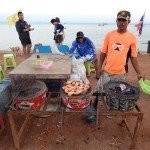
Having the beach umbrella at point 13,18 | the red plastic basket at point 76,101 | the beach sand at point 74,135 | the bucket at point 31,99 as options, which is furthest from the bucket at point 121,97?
the beach umbrella at point 13,18

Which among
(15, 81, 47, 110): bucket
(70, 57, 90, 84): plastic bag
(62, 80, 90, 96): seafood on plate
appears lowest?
(70, 57, 90, 84): plastic bag

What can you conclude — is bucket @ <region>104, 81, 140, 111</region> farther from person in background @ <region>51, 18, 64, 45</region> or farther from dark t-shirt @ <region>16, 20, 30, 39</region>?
person in background @ <region>51, 18, 64, 45</region>

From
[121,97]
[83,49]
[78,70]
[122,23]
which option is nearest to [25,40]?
[83,49]

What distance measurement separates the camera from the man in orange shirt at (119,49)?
4469 millimetres

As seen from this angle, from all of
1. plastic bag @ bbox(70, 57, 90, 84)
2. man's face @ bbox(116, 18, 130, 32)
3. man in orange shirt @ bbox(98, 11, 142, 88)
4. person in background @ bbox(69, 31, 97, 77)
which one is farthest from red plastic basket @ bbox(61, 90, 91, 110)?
person in background @ bbox(69, 31, 97, 77)

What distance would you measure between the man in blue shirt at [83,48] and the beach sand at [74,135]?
100 inches

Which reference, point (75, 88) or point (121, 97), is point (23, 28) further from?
point (121, 97)

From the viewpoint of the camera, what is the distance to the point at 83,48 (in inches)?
295

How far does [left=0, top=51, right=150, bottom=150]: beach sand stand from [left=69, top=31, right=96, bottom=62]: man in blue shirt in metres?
2.55

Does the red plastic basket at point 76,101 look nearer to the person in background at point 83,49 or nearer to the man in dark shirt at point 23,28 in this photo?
the person in background at point 83,49

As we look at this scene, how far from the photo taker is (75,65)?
6531 mm

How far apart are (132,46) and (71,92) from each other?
1.59m

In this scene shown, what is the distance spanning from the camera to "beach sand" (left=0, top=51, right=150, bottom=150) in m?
4.54

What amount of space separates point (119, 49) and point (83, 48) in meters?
2.99
